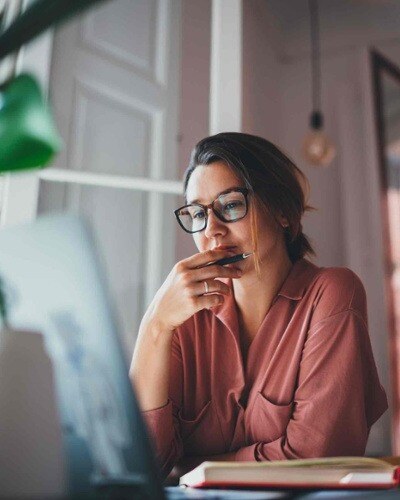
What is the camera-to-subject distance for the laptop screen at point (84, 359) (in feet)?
1.12

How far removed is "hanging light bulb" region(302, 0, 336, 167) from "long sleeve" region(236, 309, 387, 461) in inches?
81.8

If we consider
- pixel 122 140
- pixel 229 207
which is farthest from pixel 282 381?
pixel 122 140

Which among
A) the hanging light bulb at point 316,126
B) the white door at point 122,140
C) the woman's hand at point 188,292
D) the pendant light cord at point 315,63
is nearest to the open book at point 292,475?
the woman's hand at point 188,292

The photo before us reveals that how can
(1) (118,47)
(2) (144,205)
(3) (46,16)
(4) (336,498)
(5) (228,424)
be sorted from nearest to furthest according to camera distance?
(3) (46,16) < (4) (336,498) < (5) (228,424) < (2) (144,205) < (1) (118,47)

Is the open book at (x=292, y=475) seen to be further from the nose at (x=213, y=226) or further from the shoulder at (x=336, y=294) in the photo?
the nose at (x=213, y=226)

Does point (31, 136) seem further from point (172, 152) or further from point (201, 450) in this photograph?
point (172, 152)

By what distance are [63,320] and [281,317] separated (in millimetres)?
806

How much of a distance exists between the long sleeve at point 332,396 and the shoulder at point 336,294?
0.02 m

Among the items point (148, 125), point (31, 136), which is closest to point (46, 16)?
point (31, 136)

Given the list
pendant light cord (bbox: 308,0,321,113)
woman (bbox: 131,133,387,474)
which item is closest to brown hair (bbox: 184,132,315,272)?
woman (bbox: 131,133,387,474)

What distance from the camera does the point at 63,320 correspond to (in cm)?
37

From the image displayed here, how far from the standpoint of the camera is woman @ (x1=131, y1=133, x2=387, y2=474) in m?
0.95

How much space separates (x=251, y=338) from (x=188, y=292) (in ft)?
0.82

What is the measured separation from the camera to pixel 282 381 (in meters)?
1.04
